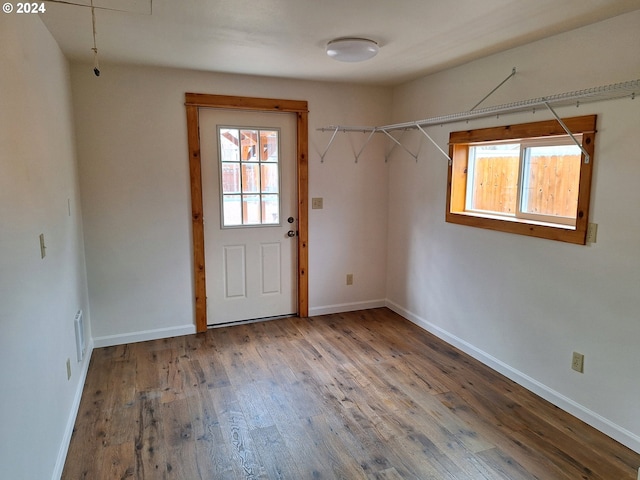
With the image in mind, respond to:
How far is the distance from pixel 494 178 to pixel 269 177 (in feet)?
6.55

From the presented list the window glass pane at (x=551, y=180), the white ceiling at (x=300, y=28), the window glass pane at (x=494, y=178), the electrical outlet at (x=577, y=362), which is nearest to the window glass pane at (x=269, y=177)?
the white ceiling at (x=300, y=28)

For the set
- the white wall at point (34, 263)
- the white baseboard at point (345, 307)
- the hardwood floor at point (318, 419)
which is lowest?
the hardwood floor at point (318, 419)

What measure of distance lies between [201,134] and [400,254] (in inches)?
89.4

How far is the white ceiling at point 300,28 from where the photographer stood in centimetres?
210

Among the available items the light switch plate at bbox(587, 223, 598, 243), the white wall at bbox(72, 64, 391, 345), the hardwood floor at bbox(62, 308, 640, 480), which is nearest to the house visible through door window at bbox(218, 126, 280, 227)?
the white wall at bbox(72, 64, 391, 345)

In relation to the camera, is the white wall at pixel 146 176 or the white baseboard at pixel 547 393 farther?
the white wall at pixel 146 176

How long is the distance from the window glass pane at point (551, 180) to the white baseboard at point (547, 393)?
3.78 ft

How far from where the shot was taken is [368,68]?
342 centimetres

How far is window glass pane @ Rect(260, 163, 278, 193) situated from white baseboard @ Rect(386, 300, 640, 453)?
1.95 meters

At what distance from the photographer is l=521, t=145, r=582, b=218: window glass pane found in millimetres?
2602

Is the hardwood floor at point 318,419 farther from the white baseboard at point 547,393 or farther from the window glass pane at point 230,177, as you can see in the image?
the window glass pane at point 230,177

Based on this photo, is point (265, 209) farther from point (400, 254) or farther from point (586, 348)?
point (586, 348)

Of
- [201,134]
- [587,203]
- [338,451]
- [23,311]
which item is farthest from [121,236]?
[587,203]

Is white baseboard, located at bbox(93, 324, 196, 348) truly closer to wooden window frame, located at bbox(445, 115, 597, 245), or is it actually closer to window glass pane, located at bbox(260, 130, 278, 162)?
window glass pane, located at bbox(260, 130, 278, 162)
